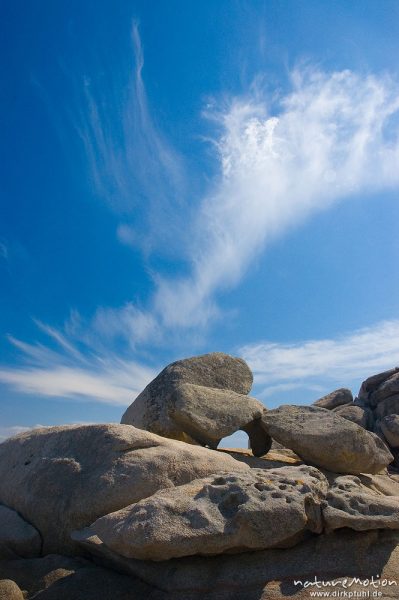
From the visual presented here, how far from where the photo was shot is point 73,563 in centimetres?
666

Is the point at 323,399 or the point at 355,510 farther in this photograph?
the point at 323,399

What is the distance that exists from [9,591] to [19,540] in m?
1.85

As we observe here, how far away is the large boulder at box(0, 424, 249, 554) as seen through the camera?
24.1 ft

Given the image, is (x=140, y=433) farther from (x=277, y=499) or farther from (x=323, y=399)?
(x=323, y=399)

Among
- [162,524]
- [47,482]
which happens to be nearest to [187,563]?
[162,524]

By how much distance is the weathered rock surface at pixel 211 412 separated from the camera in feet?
34.7

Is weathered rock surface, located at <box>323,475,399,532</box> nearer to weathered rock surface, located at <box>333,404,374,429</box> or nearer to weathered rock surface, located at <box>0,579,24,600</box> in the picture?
weathered rock surface, located at <box>0,579,24,600</box>

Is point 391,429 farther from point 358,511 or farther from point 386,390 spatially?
point 358,511

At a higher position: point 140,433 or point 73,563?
point 140,433

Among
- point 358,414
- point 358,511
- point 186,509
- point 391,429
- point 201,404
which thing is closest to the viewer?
point 186,509

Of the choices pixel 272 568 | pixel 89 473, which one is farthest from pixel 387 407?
pixel 272 568

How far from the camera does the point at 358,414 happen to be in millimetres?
24281

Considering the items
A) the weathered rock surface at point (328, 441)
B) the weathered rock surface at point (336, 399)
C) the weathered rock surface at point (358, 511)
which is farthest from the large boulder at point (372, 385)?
the weathered rock surface at point (358, 511)

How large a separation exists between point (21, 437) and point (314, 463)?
6643mm
